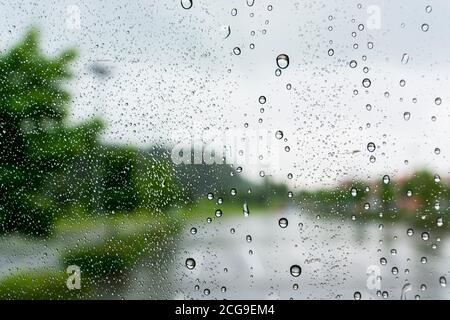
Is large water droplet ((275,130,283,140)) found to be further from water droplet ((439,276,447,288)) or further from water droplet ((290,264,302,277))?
water droplet ((439,276,447,288))

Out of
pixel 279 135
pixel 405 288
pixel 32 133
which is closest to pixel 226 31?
pixel 279 135

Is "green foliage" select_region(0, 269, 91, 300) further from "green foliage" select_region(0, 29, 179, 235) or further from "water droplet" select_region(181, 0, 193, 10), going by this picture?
"water droplet" select_region(181, 0, 193, 10)

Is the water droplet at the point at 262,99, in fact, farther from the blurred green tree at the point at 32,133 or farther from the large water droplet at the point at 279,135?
the blurred green tree at the point at 32,133

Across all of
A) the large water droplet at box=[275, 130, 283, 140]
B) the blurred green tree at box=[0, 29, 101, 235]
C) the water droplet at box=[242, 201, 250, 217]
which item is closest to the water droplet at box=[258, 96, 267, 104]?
the large water droplet at box=[275, 130, 283, 140]

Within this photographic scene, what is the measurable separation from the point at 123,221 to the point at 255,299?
374 mm

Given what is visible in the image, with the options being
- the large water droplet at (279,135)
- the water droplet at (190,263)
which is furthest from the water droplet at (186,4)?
the water droplet at (190,263)

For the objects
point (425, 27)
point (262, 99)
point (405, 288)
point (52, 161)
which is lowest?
point (405, 288)

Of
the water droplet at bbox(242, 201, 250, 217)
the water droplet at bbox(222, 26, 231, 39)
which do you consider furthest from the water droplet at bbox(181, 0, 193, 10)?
the water droplet at bbox(242, 201, 250, 217)

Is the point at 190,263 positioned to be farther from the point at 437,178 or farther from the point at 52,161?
the point at 437,178

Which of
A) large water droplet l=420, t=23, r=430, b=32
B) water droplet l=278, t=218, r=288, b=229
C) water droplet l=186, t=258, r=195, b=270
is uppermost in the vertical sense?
large water droplet l=420, t=23, r=430, b=32

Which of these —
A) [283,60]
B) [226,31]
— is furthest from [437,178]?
[226,31]

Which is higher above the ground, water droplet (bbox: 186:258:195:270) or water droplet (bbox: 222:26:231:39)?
water droplet (bbox: 222:26:231:39)

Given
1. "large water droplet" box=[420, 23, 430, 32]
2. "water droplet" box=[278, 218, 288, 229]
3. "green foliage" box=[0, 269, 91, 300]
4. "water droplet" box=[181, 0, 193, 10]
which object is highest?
"water droplet" box=[181, 0, 193, 10]

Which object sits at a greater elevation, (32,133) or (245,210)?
(32,133)
